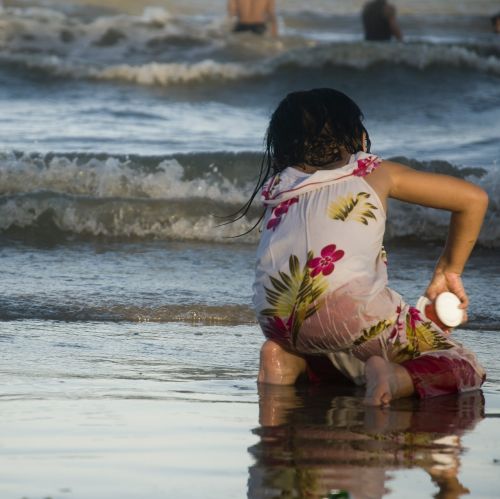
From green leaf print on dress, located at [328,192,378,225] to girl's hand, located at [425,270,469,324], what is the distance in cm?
31

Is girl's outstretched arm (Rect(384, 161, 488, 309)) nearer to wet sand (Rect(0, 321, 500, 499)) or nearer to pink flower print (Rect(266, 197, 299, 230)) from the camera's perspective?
pink flower print (Rect(266, 197, 299, 230))

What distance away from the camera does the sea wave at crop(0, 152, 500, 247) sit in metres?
7.39

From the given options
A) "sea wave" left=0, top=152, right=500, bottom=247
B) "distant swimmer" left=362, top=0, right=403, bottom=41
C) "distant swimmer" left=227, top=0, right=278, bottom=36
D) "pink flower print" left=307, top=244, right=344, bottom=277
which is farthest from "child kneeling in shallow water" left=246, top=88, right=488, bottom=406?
"distant swimmer" left=227, top=0, right=278, bottom=36

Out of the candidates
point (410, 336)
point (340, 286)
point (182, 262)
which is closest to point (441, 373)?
point (410, 336)

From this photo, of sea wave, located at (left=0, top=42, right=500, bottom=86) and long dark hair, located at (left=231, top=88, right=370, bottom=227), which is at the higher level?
long dark hair, located at (left=231, top=88, right=370, bottom=227)

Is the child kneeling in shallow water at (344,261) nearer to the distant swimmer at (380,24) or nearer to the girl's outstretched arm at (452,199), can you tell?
the girl's outstretched arm at (452,199)

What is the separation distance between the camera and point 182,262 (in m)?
6.43

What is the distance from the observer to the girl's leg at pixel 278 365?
11.9 feet

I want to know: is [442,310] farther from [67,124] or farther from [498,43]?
[498,43]

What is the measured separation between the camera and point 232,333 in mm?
4695

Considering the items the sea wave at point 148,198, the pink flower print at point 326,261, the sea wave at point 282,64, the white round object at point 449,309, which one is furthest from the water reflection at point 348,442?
the sea wave at point 282,64

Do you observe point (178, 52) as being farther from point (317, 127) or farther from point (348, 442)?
point (348, 442)

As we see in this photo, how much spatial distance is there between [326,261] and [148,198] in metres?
4.56

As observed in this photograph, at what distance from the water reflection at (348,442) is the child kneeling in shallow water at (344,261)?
3.3 inches
